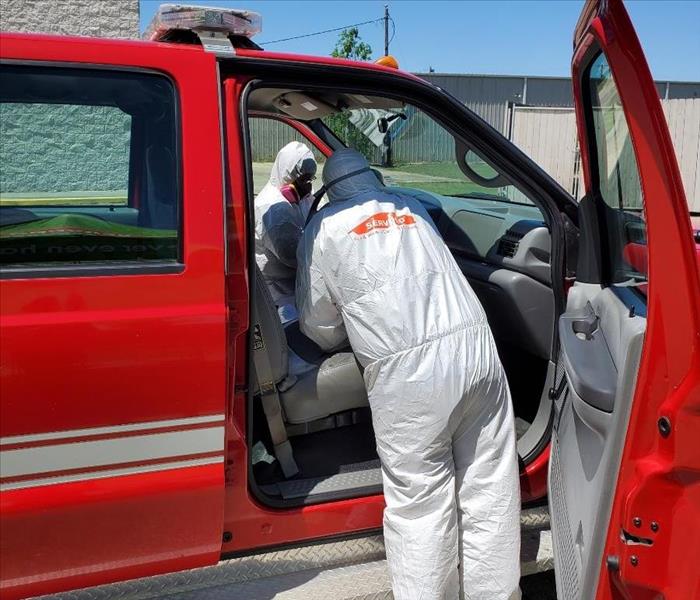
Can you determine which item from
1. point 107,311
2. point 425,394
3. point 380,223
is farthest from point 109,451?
point 380,223

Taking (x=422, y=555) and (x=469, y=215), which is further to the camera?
(x=469, y=215)

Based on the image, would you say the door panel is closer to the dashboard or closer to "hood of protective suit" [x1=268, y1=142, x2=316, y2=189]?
the dashboard

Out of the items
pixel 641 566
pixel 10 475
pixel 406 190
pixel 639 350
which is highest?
pixel 406 190

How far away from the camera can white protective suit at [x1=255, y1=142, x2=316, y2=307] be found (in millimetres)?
3270

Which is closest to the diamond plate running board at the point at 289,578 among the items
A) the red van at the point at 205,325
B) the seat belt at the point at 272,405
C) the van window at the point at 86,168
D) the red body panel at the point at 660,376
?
the red van at the point at 205,325

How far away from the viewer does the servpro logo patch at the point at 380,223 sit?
2.16m

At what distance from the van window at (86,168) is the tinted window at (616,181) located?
1191 mm

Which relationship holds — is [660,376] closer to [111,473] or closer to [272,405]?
[272,405]

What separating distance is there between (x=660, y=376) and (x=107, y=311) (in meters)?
1.30

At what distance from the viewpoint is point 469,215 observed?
9.84 ft

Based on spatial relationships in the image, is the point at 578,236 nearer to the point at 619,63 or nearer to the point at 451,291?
the point at 451,291

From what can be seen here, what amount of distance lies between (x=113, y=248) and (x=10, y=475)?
604 mm

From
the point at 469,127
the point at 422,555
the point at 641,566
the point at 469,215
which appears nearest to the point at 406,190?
the point at 469,215

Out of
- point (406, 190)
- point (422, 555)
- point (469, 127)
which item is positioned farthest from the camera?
point (406, 190)
